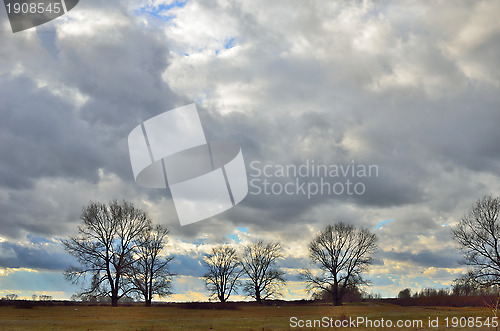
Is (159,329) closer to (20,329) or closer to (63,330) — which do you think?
(63,330)

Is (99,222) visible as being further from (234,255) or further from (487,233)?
(487,233)

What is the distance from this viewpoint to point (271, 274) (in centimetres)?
8669

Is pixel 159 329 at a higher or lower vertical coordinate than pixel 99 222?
lower

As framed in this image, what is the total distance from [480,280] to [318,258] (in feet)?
95.2

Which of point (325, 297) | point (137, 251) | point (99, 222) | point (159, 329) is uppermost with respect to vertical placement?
point (99, 222)

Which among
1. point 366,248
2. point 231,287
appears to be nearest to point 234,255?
point 231,287

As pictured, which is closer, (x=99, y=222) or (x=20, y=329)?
(x=20, y=329)

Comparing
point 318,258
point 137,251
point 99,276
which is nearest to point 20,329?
point 99,276

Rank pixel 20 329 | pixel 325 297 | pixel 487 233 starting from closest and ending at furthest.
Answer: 1. pixel 20 329
2. pixel 487 233
3. pixel 325 297

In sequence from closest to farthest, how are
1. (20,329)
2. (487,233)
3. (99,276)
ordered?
(20,329) → (99,276) → (487,233)

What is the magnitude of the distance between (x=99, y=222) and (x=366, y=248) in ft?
152

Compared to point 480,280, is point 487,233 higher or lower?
higher

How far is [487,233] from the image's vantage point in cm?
5791

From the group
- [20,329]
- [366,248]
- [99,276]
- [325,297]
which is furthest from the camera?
[325,297]
